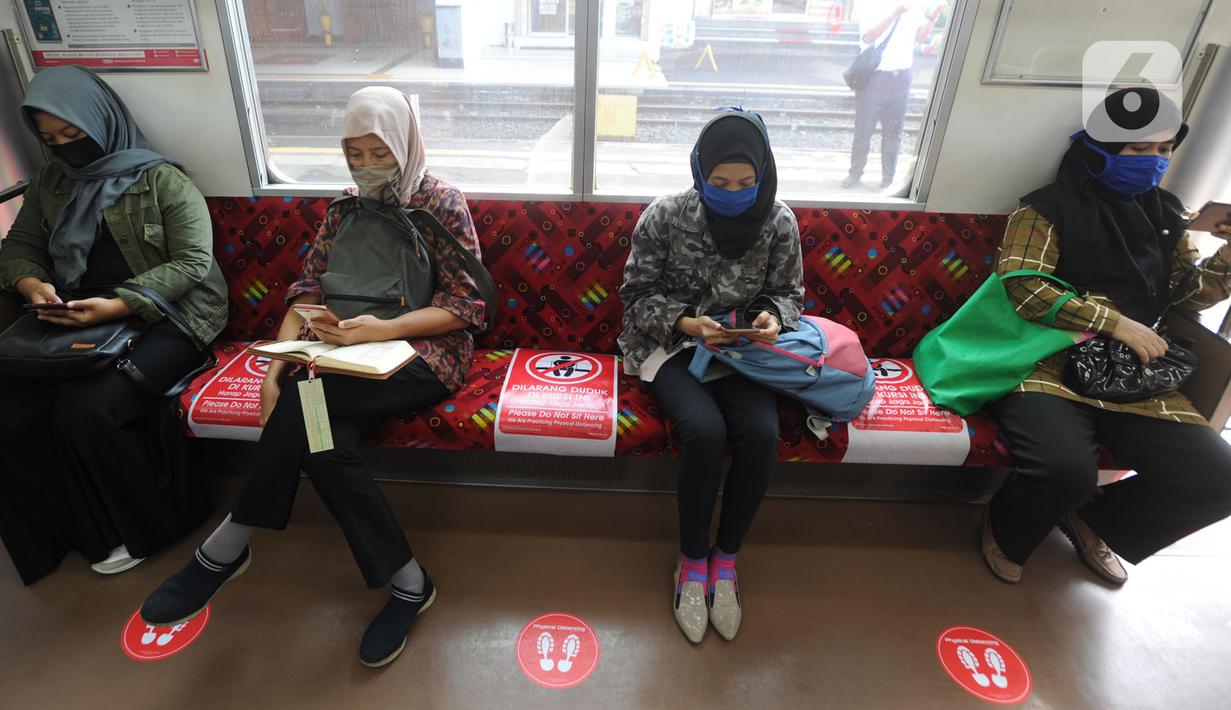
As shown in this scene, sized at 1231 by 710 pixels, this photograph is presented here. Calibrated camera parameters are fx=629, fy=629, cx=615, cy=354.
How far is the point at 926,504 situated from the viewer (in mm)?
2736

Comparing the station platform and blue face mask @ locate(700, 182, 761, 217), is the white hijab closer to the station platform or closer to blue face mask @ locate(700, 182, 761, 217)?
blue face mask @ locate(700, 182, 761, 217)

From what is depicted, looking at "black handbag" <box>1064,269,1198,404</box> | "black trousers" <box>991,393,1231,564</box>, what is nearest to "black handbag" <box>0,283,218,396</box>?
"black trousers" <box>991,393,1231,564</box>

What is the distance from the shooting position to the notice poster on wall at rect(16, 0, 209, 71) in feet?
8.05

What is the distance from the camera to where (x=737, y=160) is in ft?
6.53

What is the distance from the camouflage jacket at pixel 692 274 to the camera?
7.37 feet

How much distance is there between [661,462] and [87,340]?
208cm

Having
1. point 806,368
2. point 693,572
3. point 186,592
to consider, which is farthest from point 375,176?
point 693,572

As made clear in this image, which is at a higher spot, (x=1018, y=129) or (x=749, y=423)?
(x=1018, y=129)

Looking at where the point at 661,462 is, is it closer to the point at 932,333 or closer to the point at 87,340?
the point at 932,333

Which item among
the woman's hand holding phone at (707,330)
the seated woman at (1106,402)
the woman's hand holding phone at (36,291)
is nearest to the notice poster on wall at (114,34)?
the woman's hand holding phone at (36,291)

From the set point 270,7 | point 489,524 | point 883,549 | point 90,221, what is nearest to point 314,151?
point 270,7

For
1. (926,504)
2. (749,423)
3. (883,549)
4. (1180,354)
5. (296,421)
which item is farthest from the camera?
(926,504)

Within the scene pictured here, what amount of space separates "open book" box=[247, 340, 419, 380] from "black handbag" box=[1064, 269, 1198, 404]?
234 cm

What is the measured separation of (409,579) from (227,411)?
872mm
